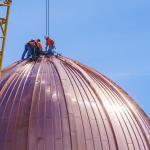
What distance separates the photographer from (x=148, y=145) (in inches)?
1222

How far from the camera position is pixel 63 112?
28.9 meters

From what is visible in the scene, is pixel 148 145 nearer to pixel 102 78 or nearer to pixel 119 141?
pixel 119 141

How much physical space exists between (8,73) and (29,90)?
3005 mm

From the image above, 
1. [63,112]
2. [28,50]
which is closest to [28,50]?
[28,50]

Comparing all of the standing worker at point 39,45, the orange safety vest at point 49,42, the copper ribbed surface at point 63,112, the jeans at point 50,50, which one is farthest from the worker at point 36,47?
the copper ribbed surface at point 63,112

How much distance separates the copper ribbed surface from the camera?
2786 centimetres

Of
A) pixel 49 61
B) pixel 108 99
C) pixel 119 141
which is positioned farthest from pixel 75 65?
pixel 119 141

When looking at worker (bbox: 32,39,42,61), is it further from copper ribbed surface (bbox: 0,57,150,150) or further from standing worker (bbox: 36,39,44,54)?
copper ribbed surface (bbox: 0,57,150,150)

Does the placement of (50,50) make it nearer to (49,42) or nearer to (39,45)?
(49,42)

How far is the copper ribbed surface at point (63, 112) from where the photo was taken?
27859 mm

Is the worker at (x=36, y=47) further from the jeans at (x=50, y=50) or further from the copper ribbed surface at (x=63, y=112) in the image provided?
the copper ribbed surface at (x=63, y=112)

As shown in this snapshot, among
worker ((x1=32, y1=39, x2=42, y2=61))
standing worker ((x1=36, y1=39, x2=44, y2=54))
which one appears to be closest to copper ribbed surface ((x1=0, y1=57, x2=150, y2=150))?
worker ((x1=32, y1=39, x2=42, y2=61))

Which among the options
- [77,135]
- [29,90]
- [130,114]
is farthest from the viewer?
[130,114]

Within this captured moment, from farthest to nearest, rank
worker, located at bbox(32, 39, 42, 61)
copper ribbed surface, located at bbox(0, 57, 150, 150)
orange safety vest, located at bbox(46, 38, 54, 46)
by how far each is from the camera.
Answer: orange safety vest, located at bbox(46, 38, 54, 46) < worker, located at bbox(32, 39, 42, 61) < copper ribbed surface, located at bbox(0, 57, 150, 150)
